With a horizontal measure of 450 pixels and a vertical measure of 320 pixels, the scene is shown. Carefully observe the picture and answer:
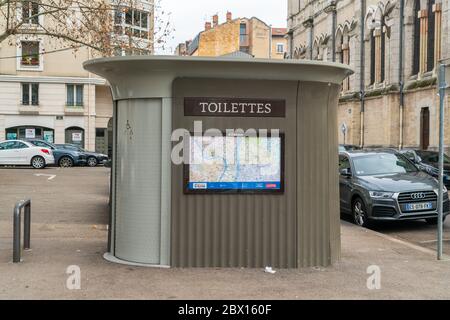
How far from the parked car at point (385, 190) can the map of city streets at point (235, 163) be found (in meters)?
5.35

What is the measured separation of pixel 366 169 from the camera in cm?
1312

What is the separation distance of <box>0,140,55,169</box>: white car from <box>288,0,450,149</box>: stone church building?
19.3 meters

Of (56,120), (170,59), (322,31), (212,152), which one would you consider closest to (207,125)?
(212,152)

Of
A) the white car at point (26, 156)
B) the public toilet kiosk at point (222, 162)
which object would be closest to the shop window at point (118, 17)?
the white car at point (26, 156)

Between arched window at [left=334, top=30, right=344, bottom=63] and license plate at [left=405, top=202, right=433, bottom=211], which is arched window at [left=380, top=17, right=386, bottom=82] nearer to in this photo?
arched window at [left=334, top=30, right=344, bottom=63]

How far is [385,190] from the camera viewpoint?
11.8 m

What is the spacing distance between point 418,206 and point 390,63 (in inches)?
1081

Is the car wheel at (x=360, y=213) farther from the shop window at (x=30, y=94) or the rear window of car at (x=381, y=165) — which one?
the shop window at (x=30, y=94)

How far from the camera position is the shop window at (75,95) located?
155 feet

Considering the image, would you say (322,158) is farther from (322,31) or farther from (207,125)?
(322,31)

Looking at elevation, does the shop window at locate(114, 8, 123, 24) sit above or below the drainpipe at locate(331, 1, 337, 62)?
below

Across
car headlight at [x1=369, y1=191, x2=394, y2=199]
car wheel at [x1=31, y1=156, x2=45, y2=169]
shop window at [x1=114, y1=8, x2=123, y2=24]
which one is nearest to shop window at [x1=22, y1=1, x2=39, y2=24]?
shop window at [x1=114, y1=8, x2=123, y2=24]

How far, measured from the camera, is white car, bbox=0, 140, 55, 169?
2936 cm

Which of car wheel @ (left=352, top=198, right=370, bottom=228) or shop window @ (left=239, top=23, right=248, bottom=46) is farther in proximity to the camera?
shop window @ (left=239, top=23, right=248, bottom=46)
